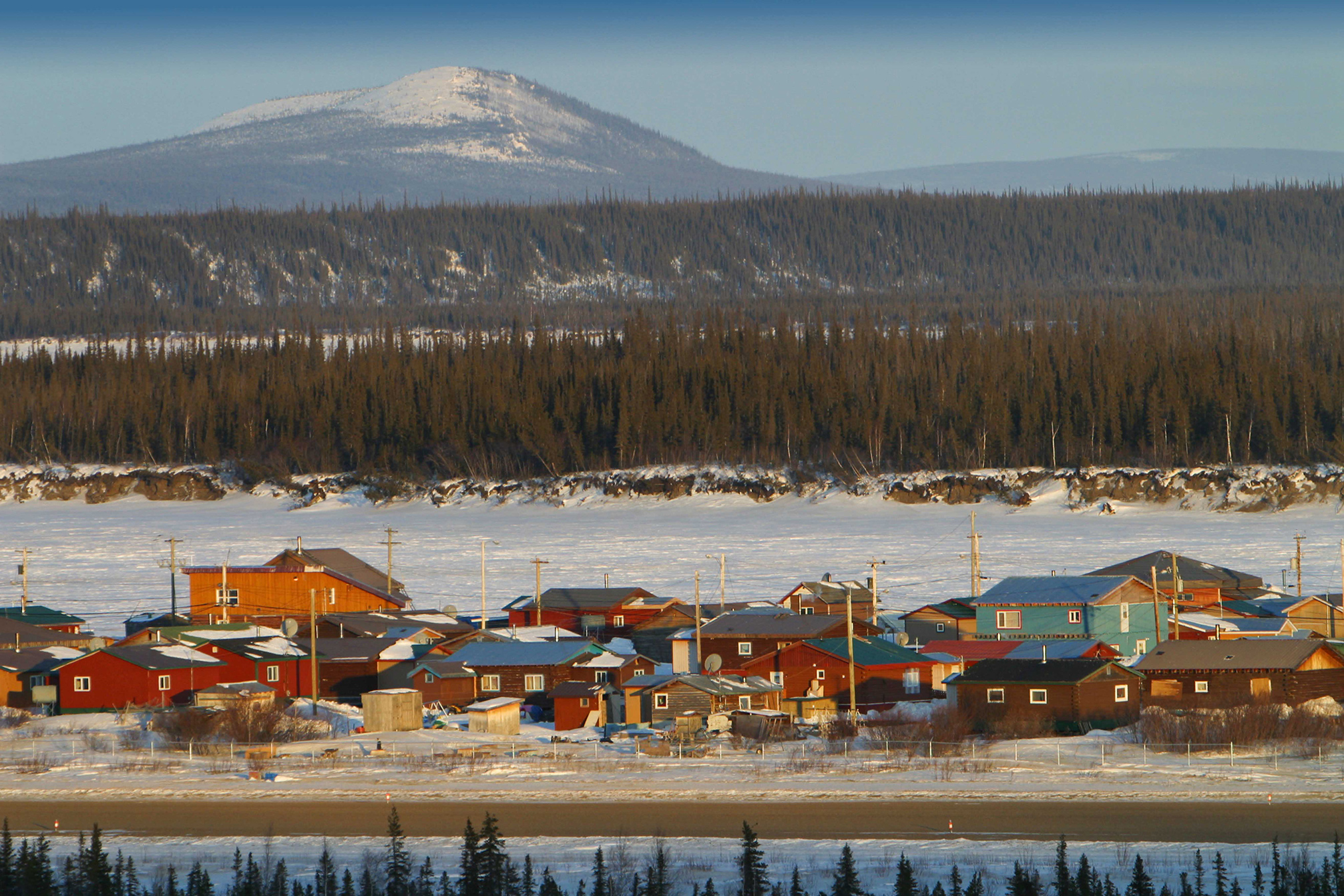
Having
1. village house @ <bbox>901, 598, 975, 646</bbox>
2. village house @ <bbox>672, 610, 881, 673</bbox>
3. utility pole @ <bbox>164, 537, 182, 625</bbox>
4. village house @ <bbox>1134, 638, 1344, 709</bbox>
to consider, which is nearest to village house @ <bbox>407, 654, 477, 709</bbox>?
village house @ <bbox>672, 610, 881, 673</bbox>

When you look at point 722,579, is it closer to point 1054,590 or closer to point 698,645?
point 698,645

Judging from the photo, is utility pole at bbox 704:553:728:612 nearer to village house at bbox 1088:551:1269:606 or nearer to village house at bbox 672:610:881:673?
village house at bbox 672:610:881:673

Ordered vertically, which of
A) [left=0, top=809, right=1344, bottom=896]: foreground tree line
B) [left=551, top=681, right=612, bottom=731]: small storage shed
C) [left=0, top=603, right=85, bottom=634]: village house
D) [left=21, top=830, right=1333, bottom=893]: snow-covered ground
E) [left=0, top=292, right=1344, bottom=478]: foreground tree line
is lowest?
[left=551, top=681, right=612, bottom=731]: small storage shed

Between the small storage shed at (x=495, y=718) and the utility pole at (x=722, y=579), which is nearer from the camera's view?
the small storage shed at (x=495, y=718)

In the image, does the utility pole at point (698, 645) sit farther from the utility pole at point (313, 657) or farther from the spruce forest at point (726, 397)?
the spruce forest at point (726, 397)

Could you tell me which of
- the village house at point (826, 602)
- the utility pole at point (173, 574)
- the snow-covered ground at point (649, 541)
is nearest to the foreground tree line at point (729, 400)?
the snow-covered ground at point (649, 541)

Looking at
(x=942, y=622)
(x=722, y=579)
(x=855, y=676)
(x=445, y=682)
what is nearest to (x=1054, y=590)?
(x=942, y=622)

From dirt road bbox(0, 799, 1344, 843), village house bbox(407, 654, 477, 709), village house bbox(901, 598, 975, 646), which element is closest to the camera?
dirt road bbox(0, 799, 1344, 843)

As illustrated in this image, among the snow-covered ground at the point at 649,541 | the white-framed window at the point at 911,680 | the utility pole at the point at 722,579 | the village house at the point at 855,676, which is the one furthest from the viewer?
the snow-covered ground at the point at 649,541
